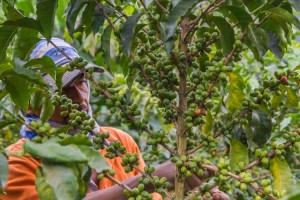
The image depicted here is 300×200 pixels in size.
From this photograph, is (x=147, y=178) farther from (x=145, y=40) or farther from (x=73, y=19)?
(x=73, y=19)

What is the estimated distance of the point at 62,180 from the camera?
1101mm

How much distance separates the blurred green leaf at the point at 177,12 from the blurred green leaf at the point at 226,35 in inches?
6.9

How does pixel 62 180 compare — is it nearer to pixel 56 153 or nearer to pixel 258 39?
pixel 56 153

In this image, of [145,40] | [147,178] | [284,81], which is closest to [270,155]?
[284,81]

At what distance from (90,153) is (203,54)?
2.17 feet

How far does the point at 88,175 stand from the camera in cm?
124

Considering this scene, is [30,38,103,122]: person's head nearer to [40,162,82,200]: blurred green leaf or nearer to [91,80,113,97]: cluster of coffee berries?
[91,80,113,97]: cluster of coffee berries

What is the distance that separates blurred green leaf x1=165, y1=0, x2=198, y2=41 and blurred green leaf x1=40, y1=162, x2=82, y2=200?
485 millimetres

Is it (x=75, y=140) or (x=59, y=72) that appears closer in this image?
(x=75, y=140)

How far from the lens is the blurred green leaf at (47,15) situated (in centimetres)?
158

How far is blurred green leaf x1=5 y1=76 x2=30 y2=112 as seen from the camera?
5.27ft

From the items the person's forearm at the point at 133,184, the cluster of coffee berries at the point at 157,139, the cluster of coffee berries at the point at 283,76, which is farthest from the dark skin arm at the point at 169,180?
the cluster of coffee berries at the point at 283,76

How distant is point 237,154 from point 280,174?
5.3 inches

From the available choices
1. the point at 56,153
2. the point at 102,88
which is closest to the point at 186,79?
the point at 102,88
